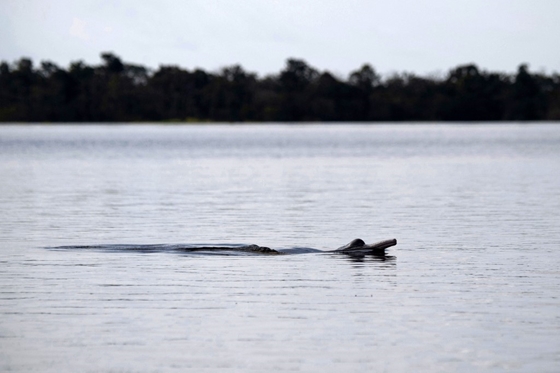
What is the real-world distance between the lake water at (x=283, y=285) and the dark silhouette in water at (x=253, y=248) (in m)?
0.34

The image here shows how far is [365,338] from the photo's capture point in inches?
607

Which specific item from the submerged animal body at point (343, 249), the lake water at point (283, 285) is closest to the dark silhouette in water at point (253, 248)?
the submerged animal body at point (343, 249)

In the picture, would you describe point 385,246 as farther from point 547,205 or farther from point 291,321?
point 547,205

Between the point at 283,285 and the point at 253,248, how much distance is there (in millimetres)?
Result: 4862

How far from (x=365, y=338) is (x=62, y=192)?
33324 mm

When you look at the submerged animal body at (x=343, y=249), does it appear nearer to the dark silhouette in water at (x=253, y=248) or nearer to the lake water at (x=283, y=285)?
the dark silhouette in water at (x=253, y=248)

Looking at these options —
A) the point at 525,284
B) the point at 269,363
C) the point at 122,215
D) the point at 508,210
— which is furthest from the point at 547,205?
the point at 269,363

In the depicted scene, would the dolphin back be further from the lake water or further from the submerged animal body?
the lake water

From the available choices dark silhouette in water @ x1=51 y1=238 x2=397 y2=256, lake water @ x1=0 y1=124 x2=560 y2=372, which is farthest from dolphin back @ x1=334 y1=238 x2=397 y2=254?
lake water @ x1=0 y1=124 x2=560 y2=372

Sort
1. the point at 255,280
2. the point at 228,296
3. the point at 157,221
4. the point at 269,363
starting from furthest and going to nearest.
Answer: the point at 157,221
the point at 255,280
the point at 228,296
the point at 269,363

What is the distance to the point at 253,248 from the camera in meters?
24.7

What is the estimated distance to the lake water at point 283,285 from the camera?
14.6m

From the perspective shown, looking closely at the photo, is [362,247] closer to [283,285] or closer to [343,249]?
[343,249]

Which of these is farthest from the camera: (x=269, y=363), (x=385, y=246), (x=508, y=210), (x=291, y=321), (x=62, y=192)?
(x=62, y=192)
